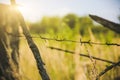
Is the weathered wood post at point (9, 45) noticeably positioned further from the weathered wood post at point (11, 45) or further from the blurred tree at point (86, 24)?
the blurred tree at point (86, 24)

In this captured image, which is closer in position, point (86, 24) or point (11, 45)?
point (11, 45)

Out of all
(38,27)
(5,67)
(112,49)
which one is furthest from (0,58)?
(38,27)

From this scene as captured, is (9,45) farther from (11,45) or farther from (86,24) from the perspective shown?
(86,24)

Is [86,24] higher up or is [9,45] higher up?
[9,45]

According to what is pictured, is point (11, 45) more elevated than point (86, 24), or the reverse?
point (11, 45)

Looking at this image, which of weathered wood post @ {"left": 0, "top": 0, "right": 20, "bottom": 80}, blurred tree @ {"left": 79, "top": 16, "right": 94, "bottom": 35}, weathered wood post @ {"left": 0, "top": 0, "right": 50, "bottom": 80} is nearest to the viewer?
weathered wood post @ {"left": 0, "top": 0, "right": 50, "bottom": 80}

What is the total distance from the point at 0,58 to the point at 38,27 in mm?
32091

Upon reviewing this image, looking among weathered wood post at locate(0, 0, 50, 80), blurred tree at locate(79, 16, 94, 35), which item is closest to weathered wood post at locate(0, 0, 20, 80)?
weathered wood post at locate(0, 0, 50, 80)

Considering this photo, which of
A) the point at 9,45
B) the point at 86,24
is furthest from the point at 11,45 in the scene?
the point at 86,24

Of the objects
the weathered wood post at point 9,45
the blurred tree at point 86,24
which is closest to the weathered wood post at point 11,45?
the weathered wood post at point 9,45

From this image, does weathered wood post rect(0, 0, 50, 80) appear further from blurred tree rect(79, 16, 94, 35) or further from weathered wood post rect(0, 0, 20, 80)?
blurred tree rect(79, 16, 94, 35)

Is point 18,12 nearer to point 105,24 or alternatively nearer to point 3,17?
point 3,17

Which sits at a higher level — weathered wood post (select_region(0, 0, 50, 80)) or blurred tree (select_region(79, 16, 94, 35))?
weathered wood post (select_region(0, 0, 50, 80))

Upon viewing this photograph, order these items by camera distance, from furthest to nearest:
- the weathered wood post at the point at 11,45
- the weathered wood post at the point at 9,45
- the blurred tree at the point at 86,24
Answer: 1. the blurred tree at the point at 86,24
2. the weathered wood post at the point at 9,45
3. the weathered wood post at the point at 11,45
